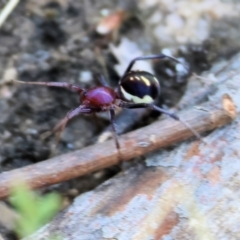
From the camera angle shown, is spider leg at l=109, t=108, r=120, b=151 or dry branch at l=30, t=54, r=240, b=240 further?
spider leg at l=109, t=108, r=120, b=151

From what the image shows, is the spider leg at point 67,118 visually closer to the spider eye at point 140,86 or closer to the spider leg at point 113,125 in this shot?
the spider leg at point 113,125

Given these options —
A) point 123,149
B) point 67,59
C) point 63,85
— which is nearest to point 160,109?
point 123,149

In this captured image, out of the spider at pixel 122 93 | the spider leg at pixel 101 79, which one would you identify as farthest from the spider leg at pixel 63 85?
the spider leg at pixel 101 79

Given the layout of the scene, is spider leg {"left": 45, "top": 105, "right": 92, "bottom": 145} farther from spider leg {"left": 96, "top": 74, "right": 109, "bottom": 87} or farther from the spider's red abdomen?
spider leg {"left": 96, "top": 74, "right": 109, "bottom": 87}

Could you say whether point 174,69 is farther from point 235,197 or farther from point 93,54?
point 235,197

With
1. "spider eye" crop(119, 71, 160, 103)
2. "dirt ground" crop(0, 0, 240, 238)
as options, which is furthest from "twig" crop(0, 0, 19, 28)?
"spider eye" crop(119, 71, 160, 103)
